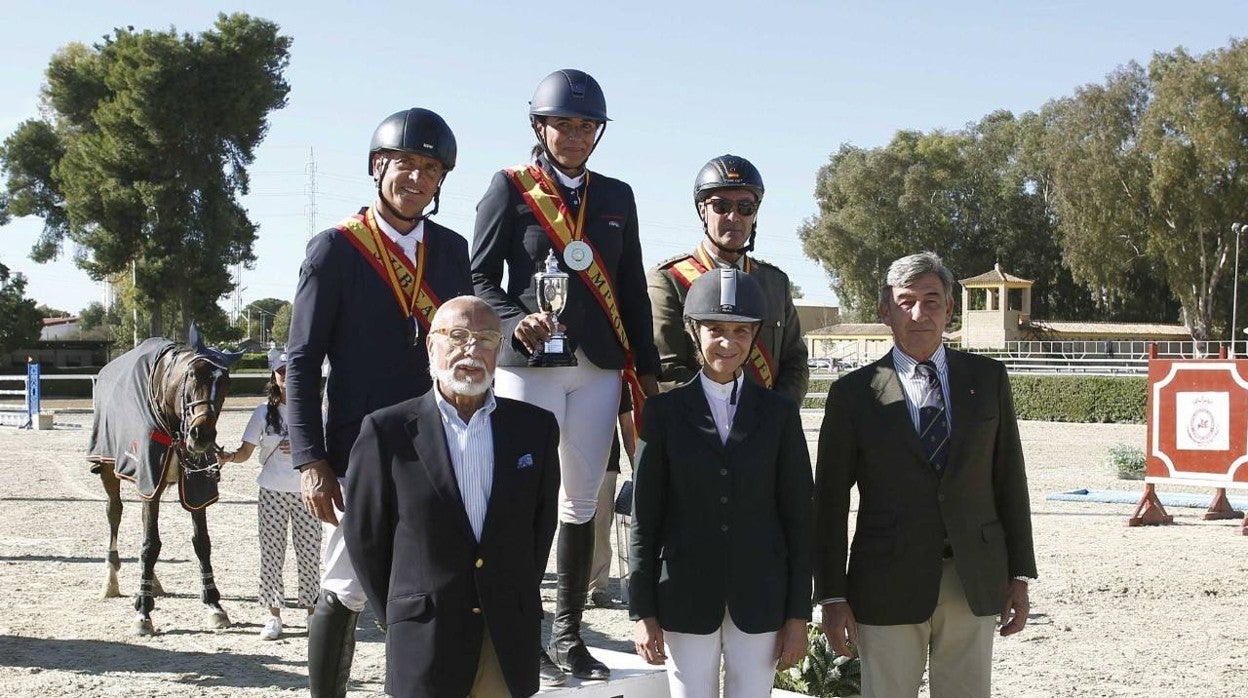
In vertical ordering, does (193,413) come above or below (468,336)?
below

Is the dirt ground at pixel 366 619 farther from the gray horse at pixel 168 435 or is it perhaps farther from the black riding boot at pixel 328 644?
the black riding boot at pixel 328 644

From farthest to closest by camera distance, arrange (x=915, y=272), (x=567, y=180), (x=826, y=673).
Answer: (x=826, y=673)
(x=567, y=180)
(x=915, y=272)

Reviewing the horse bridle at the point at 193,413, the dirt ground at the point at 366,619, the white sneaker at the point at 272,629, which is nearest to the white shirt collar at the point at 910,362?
the dirt ground at the point at 366,619

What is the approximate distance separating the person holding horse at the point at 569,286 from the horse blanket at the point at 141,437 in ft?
14.7

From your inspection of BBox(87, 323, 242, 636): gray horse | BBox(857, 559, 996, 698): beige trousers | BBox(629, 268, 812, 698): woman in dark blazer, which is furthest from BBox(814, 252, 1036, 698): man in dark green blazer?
BBox(87, 323, 242, 636): gray horse

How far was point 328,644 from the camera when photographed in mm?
3857

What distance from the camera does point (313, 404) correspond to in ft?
12.5

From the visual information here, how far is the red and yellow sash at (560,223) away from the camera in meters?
4.32

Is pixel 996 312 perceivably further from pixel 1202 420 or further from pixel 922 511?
pixel 922 511

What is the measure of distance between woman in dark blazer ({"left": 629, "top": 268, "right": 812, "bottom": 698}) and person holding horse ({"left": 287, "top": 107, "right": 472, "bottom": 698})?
88 centimetres

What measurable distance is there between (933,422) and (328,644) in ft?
6.88

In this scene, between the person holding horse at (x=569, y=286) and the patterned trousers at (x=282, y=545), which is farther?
the patterned trousers at (x=282, y=545)

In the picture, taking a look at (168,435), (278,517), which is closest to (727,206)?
(278,517)

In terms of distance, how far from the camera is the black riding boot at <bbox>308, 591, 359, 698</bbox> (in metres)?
3.86
